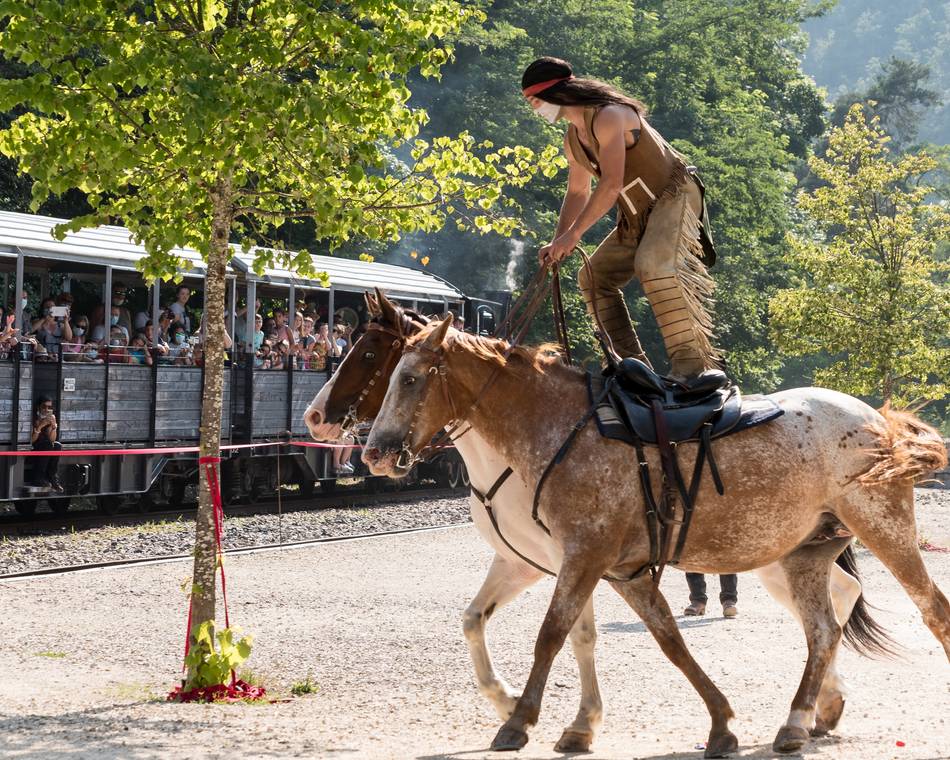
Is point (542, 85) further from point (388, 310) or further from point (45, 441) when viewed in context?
point (45, 441)

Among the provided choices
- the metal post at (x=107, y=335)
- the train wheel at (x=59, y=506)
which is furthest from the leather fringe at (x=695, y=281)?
the train wheel at (x=59, y=506)

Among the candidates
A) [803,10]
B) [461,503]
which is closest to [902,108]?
[803,10]

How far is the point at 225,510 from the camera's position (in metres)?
19.9

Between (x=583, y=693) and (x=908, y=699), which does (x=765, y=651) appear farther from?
(x=583, y=693)

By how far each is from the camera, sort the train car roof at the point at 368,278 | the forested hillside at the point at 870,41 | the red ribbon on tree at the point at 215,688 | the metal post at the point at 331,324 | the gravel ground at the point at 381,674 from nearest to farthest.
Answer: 1. the gravel ground at the point at 381,674
2. the red ribbon on tree at the point at 215,688
3. the train car roof at the point at 368,278
4. the metal post at the point at 331,324
5. the forested hillside at the point at 870,41

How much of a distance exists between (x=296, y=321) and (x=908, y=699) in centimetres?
1599

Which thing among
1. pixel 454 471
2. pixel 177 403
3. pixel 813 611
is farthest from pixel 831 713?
pixel 454 471

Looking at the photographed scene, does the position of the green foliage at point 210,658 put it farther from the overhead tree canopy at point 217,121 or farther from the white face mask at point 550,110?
the white face mask at point 550,110

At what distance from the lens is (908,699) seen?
Result: 7.95m

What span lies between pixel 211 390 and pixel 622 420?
3074 millimetres

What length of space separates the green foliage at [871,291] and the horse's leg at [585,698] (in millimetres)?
14489

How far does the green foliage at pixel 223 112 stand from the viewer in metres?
7.39

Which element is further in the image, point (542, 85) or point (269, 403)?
point (269, 403)

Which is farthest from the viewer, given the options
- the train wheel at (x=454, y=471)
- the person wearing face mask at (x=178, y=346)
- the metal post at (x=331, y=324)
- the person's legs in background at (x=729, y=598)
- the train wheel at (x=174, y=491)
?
the train wheel at (x=454, y=471)
